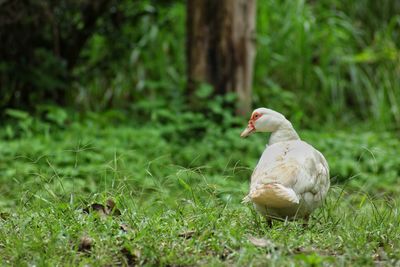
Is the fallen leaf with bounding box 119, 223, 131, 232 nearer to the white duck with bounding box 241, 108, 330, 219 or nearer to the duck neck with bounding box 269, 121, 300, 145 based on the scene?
the white duck with bounding box 241, 108, 330, 219

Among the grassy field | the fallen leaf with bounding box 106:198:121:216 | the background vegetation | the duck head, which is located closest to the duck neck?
the duck head

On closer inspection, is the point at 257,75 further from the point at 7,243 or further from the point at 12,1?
the point at 7,243

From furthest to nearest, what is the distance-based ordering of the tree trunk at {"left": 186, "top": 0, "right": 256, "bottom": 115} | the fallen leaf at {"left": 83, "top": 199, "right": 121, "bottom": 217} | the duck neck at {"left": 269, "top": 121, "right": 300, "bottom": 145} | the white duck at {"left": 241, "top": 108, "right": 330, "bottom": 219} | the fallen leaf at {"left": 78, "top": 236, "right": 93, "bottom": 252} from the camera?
the tree trunk at {"left": 186, "top": 0, "right": 256, "bottom": 115}, the duck neck at {"left": 269, "top": 121, "right": 300, "bottom": 145}, the fallen leaf at {"left": 83, "top": 199, "right": 121, "bottom": 217}, the white duck at {"left": 241, "top": 108, "right": 330, "bottom": 219}, the fallen leaf at {"left": 78, "top": 236, "right": 93, "bottom": 252}

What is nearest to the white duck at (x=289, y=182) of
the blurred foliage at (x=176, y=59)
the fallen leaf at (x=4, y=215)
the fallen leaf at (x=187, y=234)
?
the fallen leaf at (x=187, y=234)

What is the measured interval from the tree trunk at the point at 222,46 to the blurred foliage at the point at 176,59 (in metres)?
0.24

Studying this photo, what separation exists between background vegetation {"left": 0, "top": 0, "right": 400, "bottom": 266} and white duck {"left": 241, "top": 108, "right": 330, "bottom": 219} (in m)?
0.10

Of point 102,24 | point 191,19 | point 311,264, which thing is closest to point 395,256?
point 311,264

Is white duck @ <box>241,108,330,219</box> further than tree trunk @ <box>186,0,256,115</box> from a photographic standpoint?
No

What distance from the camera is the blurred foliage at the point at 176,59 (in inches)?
320

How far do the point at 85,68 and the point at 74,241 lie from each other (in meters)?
5.79

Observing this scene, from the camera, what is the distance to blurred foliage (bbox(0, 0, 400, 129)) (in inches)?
320

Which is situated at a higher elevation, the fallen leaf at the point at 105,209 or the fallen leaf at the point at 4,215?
the fallen leaf at the point at 105,209

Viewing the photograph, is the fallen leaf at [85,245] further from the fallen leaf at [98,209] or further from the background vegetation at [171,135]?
the fallen leaf at [98,209]

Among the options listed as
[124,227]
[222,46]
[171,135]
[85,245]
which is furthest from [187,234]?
[222,46]
